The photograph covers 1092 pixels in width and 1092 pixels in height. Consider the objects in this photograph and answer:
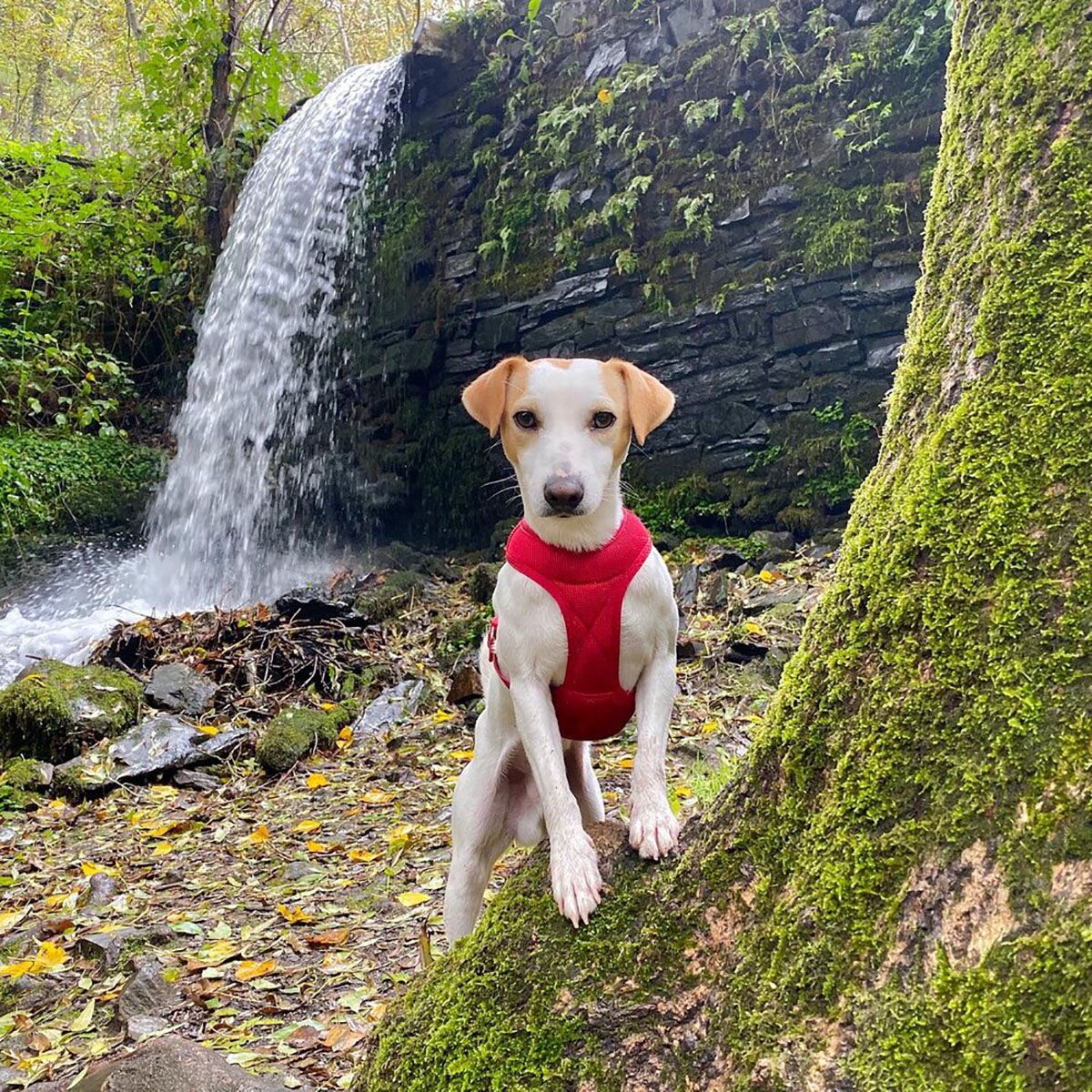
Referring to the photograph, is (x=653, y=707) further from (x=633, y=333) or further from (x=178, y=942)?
(x=633, y=333)

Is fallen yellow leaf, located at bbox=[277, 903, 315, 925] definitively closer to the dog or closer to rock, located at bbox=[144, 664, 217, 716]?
the dog

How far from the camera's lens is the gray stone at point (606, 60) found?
27.6ft

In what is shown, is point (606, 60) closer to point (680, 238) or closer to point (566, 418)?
point (680, 238)

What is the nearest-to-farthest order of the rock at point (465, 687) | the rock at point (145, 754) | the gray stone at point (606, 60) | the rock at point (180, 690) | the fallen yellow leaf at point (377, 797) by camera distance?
the fallen yellow leaf at point (377, 797), the rock at point (145, 754), the rock at point (465, 687), the rock at point (180, 690), the gray stone at point (606, 60)

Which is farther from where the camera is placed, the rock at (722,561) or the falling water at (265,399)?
the falling water at (265,399)

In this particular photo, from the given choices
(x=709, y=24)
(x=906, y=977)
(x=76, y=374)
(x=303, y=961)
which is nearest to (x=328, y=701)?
(x=303, y=961)

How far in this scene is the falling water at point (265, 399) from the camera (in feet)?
32.3

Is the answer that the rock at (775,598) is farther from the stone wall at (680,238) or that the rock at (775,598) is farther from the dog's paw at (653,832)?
the dog's paw at (653,832)

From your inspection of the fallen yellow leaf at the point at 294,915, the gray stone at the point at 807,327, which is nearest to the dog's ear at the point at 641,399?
the fallen yellow leaf at the point at 294,915

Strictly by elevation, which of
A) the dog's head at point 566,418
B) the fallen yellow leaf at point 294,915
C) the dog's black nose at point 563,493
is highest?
the dog's head at point 566,418

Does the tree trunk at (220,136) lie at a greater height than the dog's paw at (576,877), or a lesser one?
greater

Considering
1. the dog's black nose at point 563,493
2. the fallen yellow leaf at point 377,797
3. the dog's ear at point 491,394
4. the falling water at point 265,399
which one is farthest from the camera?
the falling water at point 265,399

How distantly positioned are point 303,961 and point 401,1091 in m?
1.72

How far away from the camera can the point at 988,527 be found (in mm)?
1153
